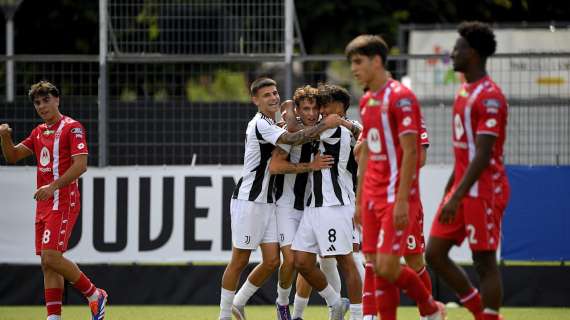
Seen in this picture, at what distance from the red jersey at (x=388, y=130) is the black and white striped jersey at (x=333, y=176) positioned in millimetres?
1976

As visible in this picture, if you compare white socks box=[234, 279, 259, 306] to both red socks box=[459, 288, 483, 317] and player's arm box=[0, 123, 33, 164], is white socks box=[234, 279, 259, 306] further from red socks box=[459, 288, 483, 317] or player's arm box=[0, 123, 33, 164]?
red socks box=[459, 288, 483, 317]

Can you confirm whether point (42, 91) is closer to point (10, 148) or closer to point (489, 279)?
point (10, 148)

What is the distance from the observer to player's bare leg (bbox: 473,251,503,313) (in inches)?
307

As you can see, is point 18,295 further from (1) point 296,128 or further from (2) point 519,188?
(2) point 519,188

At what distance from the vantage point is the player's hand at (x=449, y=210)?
7609mm

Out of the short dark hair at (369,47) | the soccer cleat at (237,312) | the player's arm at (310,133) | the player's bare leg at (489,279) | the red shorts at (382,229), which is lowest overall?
the soccer cleat at (237,312)

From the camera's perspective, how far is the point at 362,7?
67.9ft

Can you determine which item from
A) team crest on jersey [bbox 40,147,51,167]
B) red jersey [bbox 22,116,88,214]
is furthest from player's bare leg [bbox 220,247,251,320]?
team crest on jersey [bbox 40,147,51,167]

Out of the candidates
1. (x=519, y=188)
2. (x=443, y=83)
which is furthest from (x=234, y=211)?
(x=443, y=83)

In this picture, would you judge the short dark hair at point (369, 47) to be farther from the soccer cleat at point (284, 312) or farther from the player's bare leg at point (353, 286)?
the soccer cleat at point (284, 312)

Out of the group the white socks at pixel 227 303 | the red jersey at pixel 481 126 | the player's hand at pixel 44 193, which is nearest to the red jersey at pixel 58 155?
the player's hand at pixel 44 193

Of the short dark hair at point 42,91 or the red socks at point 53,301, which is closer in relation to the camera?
the red socks at point 53,301

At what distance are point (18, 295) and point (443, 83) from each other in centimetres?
703

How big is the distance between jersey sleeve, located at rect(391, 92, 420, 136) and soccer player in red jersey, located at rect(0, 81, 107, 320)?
3574 mm
